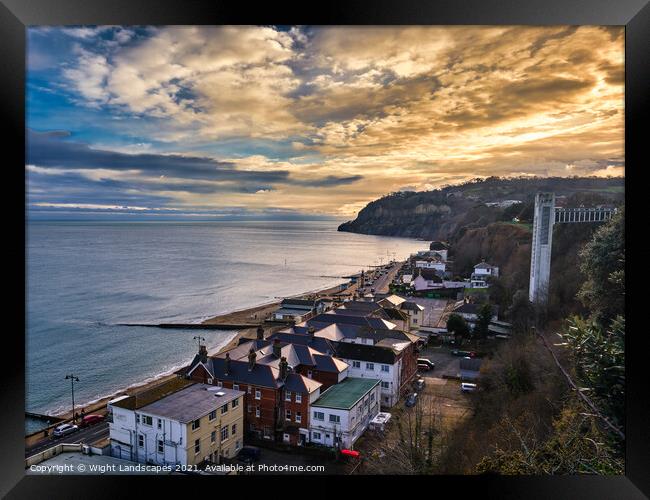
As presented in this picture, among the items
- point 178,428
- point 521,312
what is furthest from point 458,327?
point 178,428

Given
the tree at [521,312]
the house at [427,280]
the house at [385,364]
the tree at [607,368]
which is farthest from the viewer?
the house at [427,280]

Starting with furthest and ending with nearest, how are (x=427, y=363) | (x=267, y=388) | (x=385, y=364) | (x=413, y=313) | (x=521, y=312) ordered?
(x=413, y=313)
(x=427, y=363)
(x=521, y=312)
(x=385, y=364)
(x=267, y=388)

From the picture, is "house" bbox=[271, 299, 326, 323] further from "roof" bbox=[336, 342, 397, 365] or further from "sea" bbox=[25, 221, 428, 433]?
"roof" bbox=[336, 342, 397, 365]

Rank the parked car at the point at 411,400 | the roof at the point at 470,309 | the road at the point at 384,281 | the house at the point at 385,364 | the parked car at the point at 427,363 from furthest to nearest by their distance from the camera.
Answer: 1. the road at the point at 384,281
2. the roof at the point at 470,309
3. the parked car at the point at 427,363
4. the house at the point at 385,364
5. the parked car at the point at 411,400

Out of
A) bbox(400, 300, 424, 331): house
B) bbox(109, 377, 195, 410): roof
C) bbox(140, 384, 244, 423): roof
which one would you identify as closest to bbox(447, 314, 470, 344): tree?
bbox(400, 300, 424, 331): house

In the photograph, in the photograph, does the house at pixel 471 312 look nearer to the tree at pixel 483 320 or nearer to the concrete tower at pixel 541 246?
the tree at pixel 483 320

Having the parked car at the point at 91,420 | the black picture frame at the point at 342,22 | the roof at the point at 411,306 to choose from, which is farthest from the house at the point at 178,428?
the roof at the point at 411,306

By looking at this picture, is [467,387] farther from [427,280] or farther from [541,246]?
[427,280]
